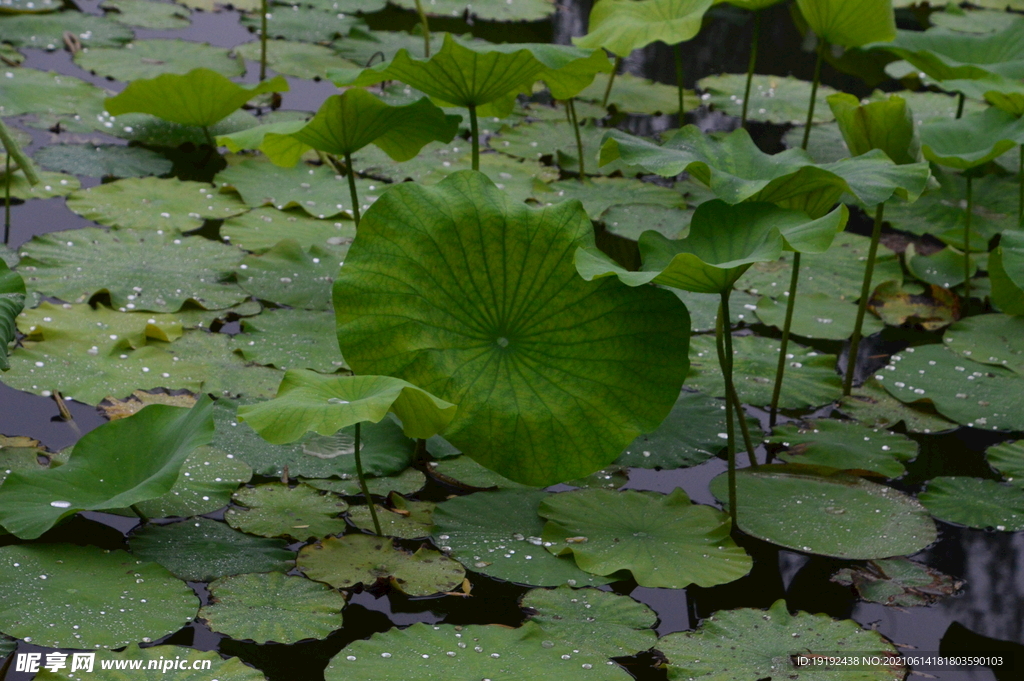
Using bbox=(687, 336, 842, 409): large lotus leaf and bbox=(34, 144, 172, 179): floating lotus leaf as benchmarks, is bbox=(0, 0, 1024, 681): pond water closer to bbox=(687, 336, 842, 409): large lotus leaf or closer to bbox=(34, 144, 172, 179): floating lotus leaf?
bbox=(687, 336, 842, 409): large lotus leaf

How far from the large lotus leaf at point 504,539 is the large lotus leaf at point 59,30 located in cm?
274

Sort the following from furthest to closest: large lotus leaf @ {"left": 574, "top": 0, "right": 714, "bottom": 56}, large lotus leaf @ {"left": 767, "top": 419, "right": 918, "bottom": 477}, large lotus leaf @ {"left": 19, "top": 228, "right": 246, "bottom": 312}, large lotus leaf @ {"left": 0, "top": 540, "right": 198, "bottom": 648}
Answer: large lotus leaf @ {"left": 574, "top": 0, "right": 714, "bottom": 56}, large lotus leaf @ {"left": 19, "top": 228, "right": 246, "bottom": 312}, large lotus leaf @ {"left": 767, "top": 419, "right": 918, "bottom": 477}, large lotus leaf @ {"left": 0, "top": 540, "right": 198, "bottom": 648}

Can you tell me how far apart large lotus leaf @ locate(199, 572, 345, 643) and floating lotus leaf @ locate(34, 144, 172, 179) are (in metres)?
1.71

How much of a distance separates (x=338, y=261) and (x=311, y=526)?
38.6 inches

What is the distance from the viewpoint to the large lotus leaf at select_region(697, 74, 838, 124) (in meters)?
3.67

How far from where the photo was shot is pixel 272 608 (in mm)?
1416

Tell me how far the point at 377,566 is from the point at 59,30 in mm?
3026

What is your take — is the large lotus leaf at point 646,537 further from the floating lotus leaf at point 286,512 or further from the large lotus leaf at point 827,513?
the floating lotus leaf at point 286,512

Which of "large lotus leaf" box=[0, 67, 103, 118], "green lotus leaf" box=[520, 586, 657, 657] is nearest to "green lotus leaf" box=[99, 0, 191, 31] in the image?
"large lotus leaf" box=[0, 67, 103, 118]

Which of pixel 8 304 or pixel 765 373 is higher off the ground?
pixel 8 304

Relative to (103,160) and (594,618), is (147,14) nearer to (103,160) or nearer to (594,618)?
(103,160)

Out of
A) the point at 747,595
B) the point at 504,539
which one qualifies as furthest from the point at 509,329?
the point at 747,595

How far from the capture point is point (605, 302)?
171 centimetres

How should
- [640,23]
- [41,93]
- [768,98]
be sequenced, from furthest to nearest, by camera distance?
[768,98]
[41,93]
[640,23]
